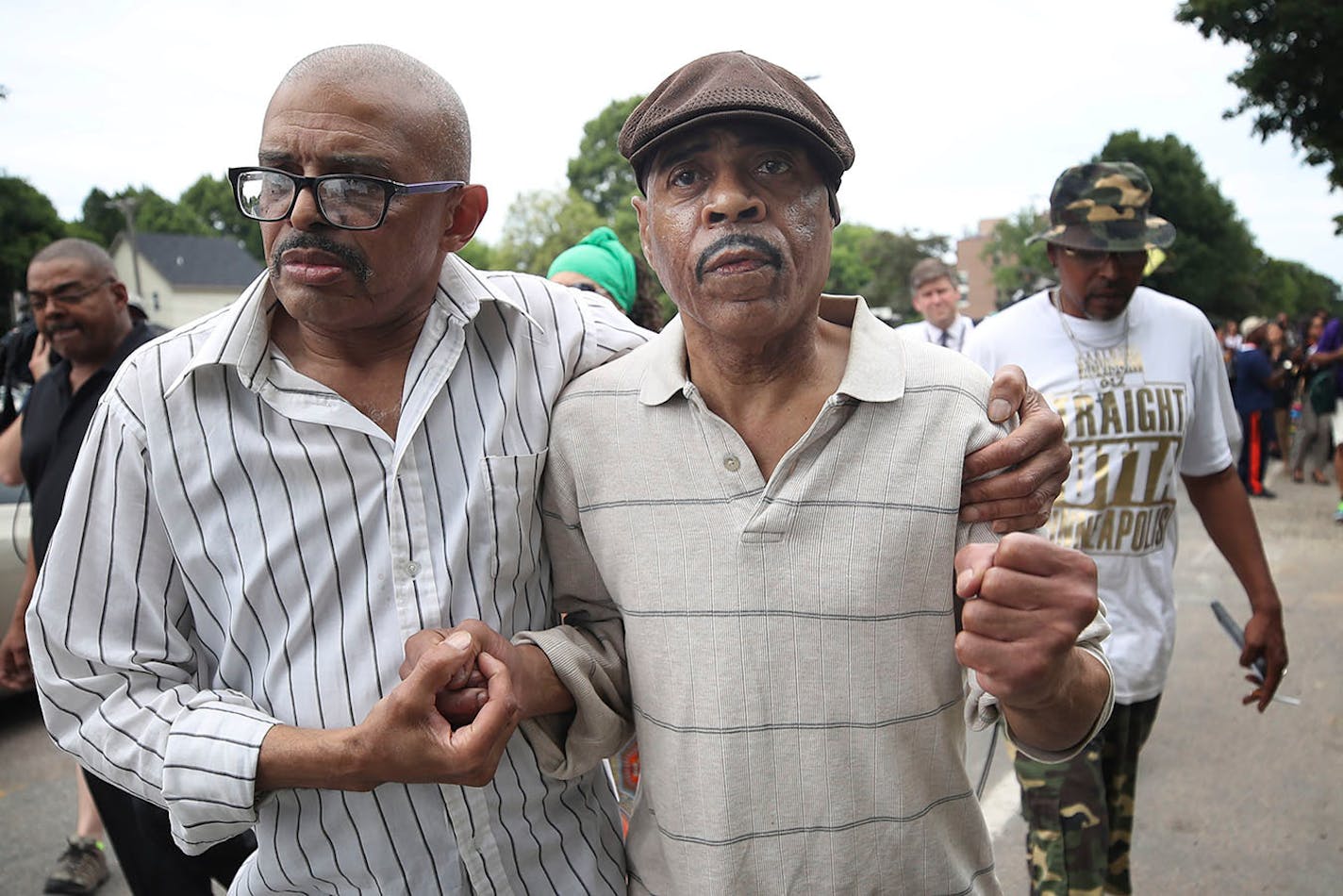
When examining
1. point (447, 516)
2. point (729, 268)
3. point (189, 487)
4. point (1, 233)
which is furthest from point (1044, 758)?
point (1, 233)

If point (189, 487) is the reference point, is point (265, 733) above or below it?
below

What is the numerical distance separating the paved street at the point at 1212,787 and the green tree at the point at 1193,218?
39182 mm

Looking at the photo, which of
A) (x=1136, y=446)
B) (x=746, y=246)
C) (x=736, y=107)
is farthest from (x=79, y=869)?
(x=1136, y=446)

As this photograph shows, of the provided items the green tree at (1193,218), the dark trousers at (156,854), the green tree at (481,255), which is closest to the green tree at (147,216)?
the green tree at (481,255)

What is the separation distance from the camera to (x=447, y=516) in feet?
5.54

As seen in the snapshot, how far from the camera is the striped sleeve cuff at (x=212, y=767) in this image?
5.07ft

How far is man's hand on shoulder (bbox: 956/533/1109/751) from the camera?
128 cm

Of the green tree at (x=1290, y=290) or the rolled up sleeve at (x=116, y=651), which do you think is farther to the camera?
the green tree at (x=1290, y=290)

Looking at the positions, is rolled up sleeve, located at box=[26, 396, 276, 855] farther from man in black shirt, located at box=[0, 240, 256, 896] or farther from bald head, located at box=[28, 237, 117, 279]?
bald head, located at box=[28, 237, 117, 279]

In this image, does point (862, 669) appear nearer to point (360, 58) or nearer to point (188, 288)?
point (360, 58)

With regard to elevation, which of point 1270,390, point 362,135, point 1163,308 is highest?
point 362,135

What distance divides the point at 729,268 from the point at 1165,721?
15.5 feet

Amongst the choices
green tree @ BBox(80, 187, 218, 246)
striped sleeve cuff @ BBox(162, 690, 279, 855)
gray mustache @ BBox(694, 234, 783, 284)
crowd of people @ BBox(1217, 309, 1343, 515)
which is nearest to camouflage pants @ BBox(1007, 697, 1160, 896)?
gray mustache @ BBox(694, 234, 783, 284)

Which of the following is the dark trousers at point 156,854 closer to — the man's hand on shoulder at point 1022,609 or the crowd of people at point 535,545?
the crowd of people at point 535,545
